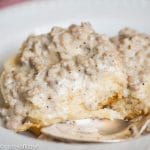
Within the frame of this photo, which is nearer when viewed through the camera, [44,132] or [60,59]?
[44,132]

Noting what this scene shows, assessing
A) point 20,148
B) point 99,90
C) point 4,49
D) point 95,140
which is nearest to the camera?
point 20,148

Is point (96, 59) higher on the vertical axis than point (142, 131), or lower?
higher

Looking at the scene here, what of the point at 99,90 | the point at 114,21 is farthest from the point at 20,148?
the point at 114,21

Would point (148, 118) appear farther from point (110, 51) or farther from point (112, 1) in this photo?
point (112, 1)

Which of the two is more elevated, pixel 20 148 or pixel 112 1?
pixel 112 1

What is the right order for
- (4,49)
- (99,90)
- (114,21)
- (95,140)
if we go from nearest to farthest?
(95,140), (99,90), (4,49), (114,21)

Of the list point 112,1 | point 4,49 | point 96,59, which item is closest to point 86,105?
point 96,59

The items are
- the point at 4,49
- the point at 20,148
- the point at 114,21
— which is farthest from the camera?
the point at 114,21

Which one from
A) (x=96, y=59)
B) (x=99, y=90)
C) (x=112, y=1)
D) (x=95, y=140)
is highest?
(x=112, y=1)

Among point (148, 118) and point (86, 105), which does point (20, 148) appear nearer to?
point (86, 105)
